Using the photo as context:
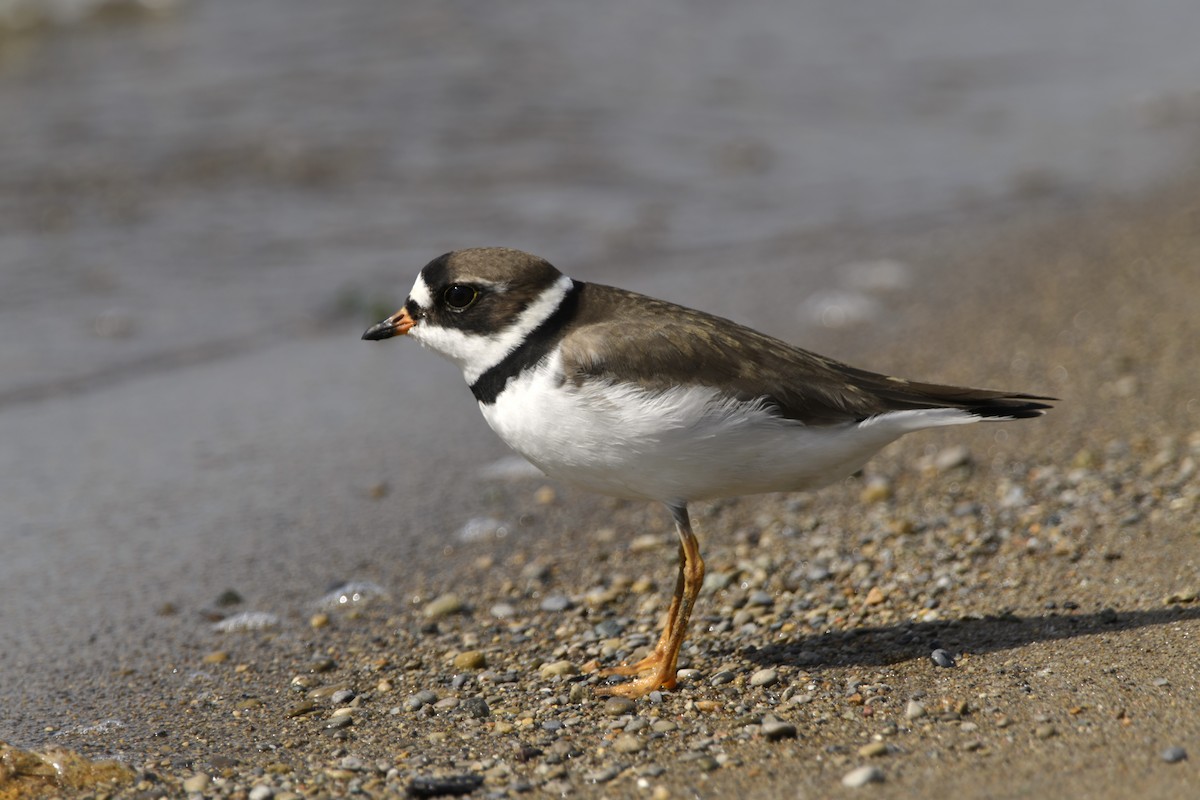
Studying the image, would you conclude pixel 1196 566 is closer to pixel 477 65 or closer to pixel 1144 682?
pixel 1144 682

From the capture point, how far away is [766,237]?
10.6 m

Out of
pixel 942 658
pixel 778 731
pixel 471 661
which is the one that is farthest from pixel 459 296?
pixel 942 658

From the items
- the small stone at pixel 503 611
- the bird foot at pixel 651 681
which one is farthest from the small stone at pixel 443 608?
the bird foot at pixel 651 681

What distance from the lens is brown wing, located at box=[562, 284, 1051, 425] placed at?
4.32 m

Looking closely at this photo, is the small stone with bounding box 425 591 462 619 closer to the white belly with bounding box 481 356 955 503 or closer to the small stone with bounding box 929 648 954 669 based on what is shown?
the white belly with bounding box 481 356 955 503

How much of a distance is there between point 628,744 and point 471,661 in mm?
1008

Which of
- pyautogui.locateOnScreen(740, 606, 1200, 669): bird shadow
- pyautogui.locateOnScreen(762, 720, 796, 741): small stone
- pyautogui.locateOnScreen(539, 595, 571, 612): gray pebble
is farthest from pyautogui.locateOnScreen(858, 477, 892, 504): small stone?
pyautogui.locateOnScreen(762, 720, 796, 741): small stone

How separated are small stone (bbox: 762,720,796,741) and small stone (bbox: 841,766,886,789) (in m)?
0.33

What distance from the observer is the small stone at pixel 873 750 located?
3729 mm

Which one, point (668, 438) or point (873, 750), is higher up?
point (668, 438)

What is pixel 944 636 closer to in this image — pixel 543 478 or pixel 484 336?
pixel 484 336

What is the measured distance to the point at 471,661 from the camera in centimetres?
479

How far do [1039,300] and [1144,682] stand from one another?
16.1ft

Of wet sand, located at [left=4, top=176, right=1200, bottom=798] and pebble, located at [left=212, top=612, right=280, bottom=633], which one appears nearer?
wet sand, located at [left=4, top=176, right=1200, bottom=798]
